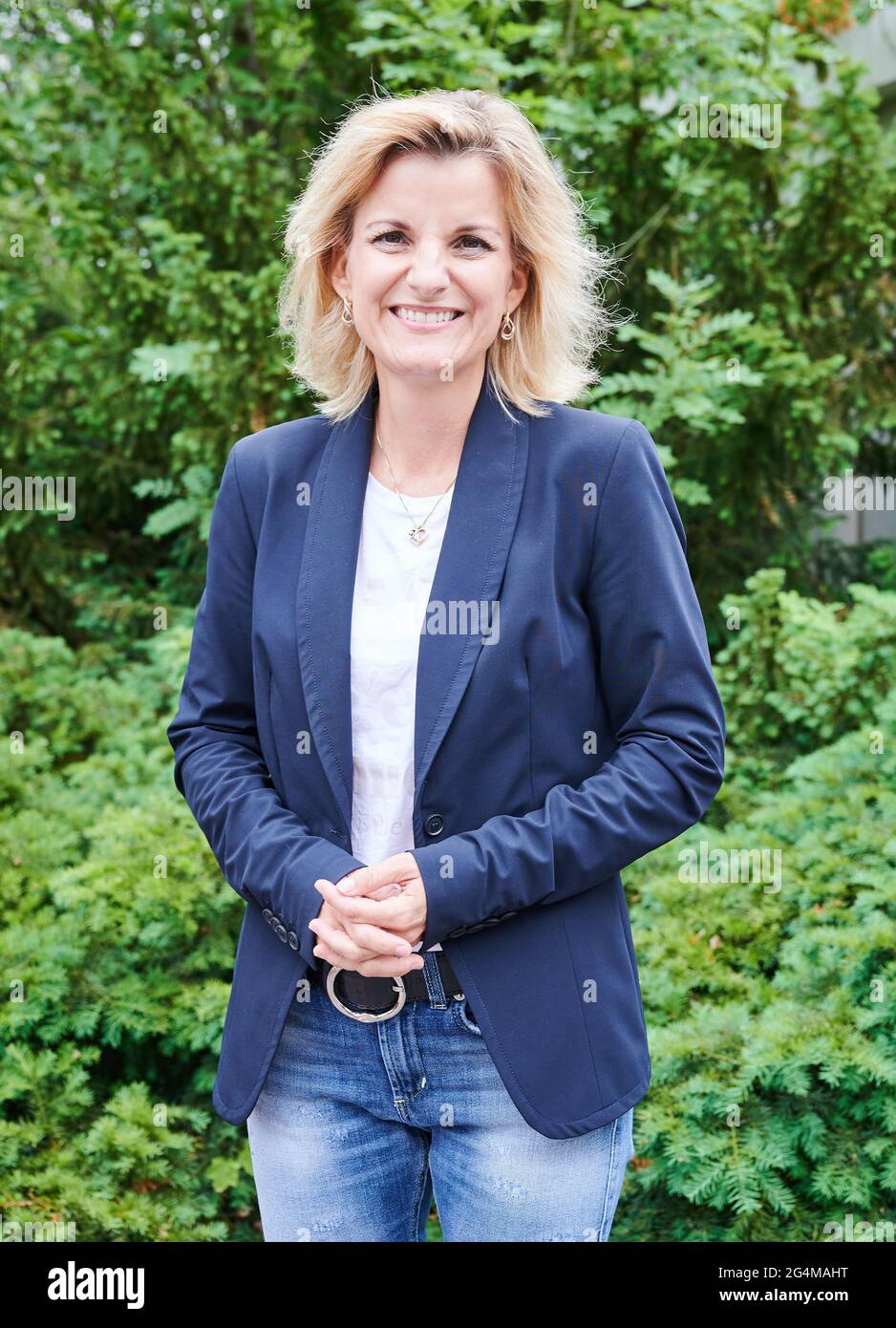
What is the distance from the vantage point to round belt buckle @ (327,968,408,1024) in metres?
1.60

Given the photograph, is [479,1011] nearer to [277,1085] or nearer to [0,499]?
[277,1085]

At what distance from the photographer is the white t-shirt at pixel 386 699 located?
5.47 ft

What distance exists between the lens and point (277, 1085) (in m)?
1.73

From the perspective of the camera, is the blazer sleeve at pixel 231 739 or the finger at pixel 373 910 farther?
the blazer sleeve at pixel 231 739

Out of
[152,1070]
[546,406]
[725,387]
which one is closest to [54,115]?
[725,387]

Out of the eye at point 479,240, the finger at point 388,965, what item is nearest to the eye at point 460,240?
the eye at point 479,240

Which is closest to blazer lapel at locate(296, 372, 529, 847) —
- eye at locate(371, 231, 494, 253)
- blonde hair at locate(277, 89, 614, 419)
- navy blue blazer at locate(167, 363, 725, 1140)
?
navy blue blazer at locate(167, 363, 725, 1140)

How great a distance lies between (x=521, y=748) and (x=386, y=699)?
201mm

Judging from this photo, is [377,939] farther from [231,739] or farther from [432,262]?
[432,262]

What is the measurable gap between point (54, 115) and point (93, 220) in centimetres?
101

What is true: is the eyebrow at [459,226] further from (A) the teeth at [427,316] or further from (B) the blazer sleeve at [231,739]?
(B) the blazer sleeve at [231,739]

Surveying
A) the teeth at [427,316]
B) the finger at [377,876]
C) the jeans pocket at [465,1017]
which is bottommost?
the jeans pocket at [465,1017]

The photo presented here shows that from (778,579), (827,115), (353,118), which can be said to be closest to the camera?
(353,118)

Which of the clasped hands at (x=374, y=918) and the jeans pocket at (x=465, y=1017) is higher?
the clasped hands at (x=374, y=918)
